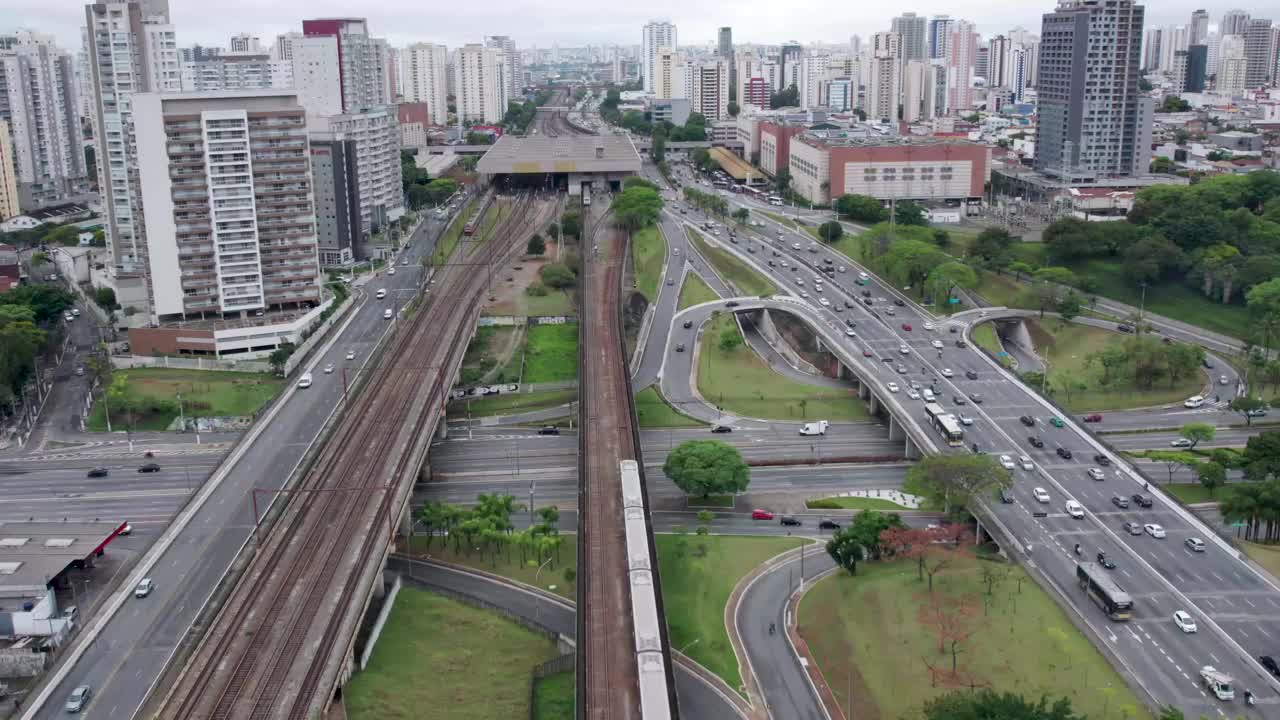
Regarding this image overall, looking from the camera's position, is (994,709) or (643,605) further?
(643,605)

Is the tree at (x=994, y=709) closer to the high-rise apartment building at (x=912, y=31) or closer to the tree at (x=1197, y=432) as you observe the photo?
the tree at (x=1197, y=432)

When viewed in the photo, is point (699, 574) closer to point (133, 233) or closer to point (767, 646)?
point (767, 646)

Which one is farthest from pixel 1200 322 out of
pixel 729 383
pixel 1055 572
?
pixel 1055 572

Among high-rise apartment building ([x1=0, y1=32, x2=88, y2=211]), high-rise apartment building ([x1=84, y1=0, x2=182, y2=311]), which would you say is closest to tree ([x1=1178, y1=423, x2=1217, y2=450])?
high-rise apartment building ([x1=84, y1=0, x2=182, y2=311])

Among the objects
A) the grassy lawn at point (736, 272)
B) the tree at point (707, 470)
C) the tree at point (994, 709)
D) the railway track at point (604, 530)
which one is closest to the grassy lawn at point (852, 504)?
the tree at point (707, 470)

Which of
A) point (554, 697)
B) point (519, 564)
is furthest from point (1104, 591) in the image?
point (519, 564)

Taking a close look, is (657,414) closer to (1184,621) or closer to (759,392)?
(759,392)
